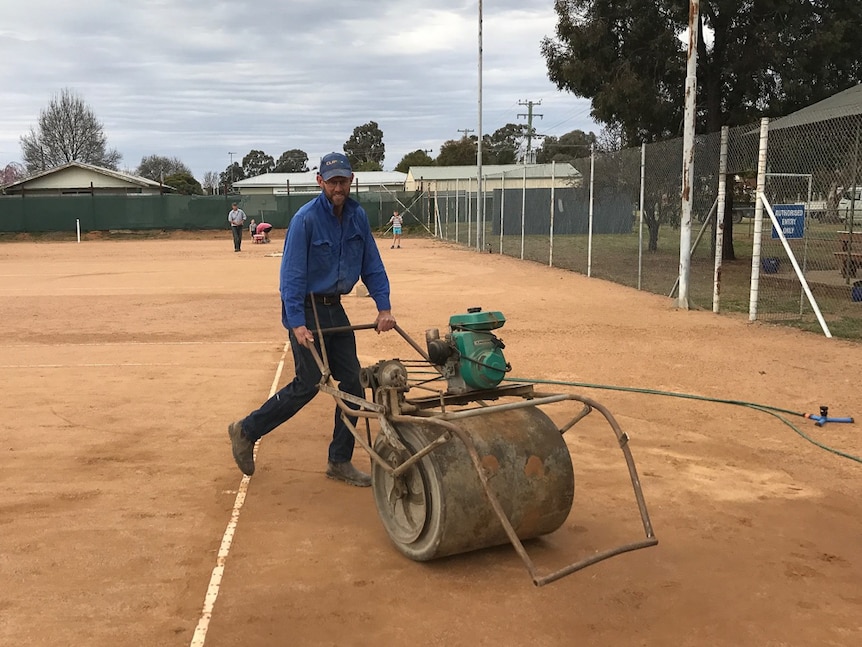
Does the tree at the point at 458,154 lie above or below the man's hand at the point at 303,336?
above

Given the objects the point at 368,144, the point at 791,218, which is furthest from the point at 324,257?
the point at 368,144

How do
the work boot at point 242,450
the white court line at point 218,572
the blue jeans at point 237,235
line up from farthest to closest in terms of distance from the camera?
the blue jeans at point 237,235, the work boot at point 242,450, the white court line at point 218,572

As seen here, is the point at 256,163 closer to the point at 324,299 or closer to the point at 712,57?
the point at 712,57

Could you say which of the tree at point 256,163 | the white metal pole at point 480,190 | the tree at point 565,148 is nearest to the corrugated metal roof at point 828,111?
the white metal pole at point 480,190

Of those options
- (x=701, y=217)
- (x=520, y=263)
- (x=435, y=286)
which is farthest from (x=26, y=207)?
(x=701, y=217)

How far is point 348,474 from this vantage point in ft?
16.6

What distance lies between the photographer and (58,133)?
7100 centimetres

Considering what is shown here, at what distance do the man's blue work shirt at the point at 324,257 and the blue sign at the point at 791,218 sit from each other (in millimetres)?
8124

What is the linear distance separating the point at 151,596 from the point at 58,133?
3021 inches

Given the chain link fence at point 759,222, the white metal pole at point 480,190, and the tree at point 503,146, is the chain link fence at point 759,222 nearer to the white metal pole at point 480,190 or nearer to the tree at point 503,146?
the white metal pole at point 480,190

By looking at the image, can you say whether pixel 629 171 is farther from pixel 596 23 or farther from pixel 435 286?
pixel 435 286

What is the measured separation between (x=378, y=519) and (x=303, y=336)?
1116mm

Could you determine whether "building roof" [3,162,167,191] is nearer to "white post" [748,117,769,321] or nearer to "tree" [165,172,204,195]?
"tree" [165,172,204,195]

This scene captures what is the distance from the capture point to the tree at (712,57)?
1902 cm
